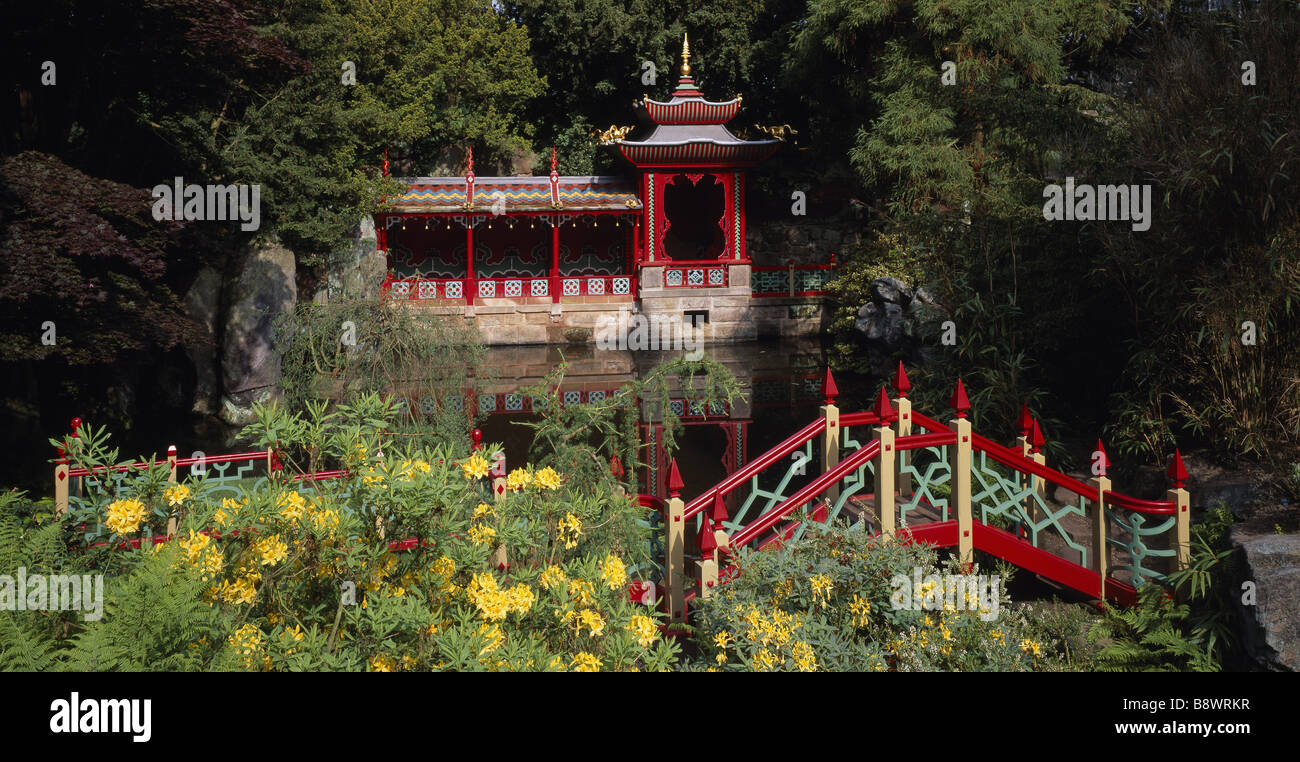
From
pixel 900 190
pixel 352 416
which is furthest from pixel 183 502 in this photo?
pixel 900 190

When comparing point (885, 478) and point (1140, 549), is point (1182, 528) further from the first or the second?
point (885, 478)

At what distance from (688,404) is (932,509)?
21.4 ft

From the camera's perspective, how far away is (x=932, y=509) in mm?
7086

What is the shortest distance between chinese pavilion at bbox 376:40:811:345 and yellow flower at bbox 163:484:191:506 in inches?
650

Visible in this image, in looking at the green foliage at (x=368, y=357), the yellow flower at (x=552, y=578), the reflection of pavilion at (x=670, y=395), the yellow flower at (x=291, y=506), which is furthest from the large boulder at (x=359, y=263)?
the yellow flower at (x=552, y=578)

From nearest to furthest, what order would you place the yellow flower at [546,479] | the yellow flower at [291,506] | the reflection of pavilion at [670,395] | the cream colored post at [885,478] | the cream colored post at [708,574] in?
1. the yellow flower at [291,506]
2. the yellow flower at [546,479]
3. the cream colored post at [708,574]
4. the cream colored post at [885,478]
5. the reflection of pavilion at [670,395]

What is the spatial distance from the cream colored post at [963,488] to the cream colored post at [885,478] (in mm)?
525

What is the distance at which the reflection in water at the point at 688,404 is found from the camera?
427 inches

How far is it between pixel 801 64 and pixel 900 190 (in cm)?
497

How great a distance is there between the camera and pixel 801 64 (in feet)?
69.7

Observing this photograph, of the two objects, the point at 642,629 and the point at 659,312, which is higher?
the point at 659,312

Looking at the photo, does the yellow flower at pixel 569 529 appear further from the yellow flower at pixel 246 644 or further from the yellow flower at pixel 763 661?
the yellow flower at pixel 246 644

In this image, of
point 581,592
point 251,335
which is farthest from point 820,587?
point 251,335

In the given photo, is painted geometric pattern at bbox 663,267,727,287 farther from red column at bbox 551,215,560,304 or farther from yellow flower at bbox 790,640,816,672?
yellow flower at bbox 790,640,816,672
